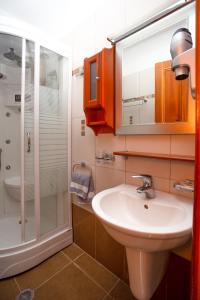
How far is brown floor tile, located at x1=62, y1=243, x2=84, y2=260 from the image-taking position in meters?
1.54

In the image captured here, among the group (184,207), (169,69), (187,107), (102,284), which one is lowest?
(102,284)

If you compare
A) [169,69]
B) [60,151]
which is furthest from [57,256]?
[169,69]

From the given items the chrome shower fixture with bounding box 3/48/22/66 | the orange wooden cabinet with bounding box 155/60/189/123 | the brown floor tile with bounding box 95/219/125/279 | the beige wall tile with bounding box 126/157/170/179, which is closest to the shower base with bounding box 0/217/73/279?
the brown floor tile with bounding box 95/219/125/279

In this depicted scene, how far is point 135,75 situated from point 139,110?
25 cm

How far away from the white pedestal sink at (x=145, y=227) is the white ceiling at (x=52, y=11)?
147 cm

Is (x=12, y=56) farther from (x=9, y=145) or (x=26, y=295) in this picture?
(x=26, y=295)

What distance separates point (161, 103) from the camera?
38.9 inches

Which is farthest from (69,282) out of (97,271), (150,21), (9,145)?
(150,21)

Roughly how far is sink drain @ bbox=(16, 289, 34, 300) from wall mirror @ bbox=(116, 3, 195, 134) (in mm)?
1341

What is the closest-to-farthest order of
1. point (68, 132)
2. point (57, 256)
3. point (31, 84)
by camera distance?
point (31, 84)
point (57, 256)
point (68, 132)

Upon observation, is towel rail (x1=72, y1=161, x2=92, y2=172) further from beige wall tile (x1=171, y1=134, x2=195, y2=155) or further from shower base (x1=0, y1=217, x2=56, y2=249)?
beige wall tile (x1=171, y1=134, x2=195, y2=155)

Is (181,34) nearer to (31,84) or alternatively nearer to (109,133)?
(109,133)

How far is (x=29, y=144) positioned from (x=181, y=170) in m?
1.22

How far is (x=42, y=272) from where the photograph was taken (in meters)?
1.34
